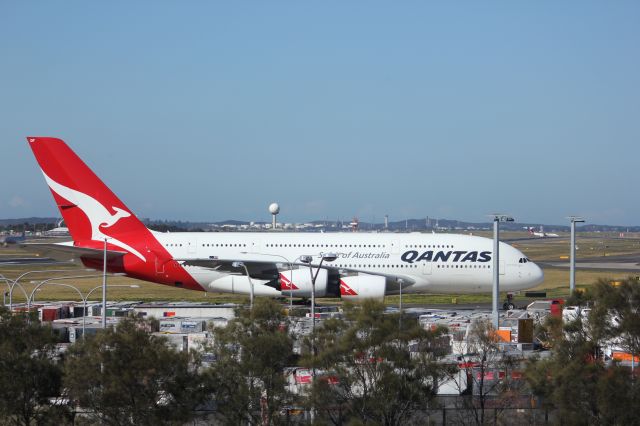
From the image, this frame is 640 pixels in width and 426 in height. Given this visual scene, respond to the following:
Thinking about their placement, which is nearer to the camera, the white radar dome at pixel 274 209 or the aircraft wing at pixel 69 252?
the aircraft wing at pixel 69 252

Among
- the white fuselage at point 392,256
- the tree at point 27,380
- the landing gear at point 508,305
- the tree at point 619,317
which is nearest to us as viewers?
the tree at point 619,317

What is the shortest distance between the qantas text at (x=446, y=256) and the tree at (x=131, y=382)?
35.3m

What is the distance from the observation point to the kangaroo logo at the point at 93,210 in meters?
58.2

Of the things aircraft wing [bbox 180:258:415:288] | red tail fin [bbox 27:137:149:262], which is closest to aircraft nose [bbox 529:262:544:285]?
aircraft wing [bbox 180:258:415:288]

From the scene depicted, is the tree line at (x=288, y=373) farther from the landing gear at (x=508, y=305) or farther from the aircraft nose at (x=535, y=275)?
the aircraft nose at (x=535, y=275)

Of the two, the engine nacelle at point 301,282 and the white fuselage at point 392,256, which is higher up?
the white fuselage at point 392,256

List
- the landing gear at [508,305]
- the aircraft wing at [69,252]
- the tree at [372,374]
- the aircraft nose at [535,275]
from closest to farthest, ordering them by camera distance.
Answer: the tree at [372,374]
the aircraft wing at [69,252]
the landing gear at [508,305]
the aircraft nose at [535,275]

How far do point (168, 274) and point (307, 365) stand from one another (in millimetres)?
34102

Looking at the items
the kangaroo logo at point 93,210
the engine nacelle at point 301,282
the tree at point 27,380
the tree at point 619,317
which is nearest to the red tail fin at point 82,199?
the kangaroo logo at point 93,210

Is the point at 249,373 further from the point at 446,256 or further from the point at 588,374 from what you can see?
the point at 446,256

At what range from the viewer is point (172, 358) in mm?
25766

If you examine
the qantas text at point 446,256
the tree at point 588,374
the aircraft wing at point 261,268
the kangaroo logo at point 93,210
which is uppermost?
the kangaroo logo at point 93,210

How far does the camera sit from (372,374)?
26266 mm

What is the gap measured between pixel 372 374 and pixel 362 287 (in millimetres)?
32131
